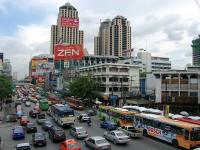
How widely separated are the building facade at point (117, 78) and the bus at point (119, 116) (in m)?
36.4

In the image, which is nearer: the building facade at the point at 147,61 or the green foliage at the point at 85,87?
the green foliage at the point at 85,87

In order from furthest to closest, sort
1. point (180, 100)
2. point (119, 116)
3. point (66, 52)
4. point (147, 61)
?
point (147, 61)
point (180, 100)
point (66, 52)
point (119, 116)

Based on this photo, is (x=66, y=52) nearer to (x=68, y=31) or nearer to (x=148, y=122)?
(x=148, y=122)

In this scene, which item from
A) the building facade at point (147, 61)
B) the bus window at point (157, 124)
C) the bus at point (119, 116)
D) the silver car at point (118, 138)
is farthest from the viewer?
the building facade at point (147, 61)

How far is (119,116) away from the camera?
49594 millimetres

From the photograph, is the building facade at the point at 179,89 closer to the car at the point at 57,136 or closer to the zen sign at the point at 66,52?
the zen sign at the point at 66,52

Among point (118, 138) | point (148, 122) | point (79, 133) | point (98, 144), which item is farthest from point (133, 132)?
point (98, 144)

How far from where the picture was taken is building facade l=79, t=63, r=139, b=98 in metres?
95.9

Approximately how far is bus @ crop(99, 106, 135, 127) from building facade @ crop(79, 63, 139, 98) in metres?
36.4

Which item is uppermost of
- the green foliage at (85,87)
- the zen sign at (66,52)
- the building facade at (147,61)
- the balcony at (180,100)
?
the building facade at (147,61)

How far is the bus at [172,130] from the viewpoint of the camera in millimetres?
32156

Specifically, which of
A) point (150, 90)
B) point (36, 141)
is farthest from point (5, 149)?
point (150, 90)

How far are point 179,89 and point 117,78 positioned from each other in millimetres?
30678

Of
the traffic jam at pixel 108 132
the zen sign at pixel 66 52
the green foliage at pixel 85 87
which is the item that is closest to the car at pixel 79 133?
the traffic jam at pixel 108 132
